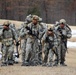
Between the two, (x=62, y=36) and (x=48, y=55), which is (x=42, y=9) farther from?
(x=48, y=55)

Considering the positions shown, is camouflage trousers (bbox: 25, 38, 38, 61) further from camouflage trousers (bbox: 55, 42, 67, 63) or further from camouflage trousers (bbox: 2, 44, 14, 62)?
camouflage trousers (bbox: 55, 42, 67, 63)

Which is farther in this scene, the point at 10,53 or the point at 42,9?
the point at 42,9

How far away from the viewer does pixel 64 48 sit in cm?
1942

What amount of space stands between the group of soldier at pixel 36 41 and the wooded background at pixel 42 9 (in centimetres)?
2731

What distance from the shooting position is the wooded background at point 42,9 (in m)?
48.0

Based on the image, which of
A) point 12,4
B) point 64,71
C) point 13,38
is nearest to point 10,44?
point 13,38

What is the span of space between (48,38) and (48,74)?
347 cm

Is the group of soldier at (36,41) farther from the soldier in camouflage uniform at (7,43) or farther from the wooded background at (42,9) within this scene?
the wooded background at (42,9)

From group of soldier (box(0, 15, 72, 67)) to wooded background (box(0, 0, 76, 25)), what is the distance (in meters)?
27.3

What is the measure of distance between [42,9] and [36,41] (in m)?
30.2

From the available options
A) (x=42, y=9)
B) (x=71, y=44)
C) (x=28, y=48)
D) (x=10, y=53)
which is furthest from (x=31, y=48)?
(x=42, y=9)

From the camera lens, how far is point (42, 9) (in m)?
49.1

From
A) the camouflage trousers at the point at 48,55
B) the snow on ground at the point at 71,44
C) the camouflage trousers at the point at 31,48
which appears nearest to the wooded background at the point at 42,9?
the snow on ground at the point at 71,44

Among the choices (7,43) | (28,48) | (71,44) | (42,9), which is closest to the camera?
(28,48)
